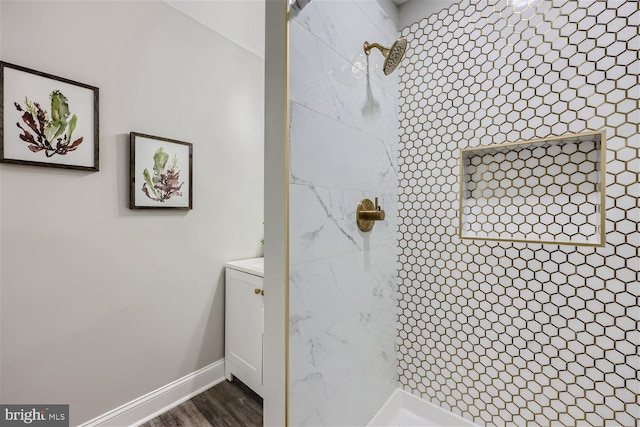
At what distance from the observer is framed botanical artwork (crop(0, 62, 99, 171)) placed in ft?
3.68

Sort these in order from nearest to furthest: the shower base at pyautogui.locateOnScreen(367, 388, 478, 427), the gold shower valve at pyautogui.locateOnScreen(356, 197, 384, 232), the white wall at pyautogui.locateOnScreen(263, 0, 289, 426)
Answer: the white wall at pyautogui.locateOnScreen(263, 0, 289, 426)
the gold shower valve at pyautogui.locateOnScreen(356, 197, 384, 232)
the shower base at pyautogui.locateOnScreen(367, 388, 478, 427)

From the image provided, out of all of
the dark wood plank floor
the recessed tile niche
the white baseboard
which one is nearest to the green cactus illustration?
the white baseboard

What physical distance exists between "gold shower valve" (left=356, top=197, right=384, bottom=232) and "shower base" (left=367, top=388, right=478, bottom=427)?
0.91 metres

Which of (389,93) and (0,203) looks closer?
(0,203)

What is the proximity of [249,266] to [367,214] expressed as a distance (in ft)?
3.41

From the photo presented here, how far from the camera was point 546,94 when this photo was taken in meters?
1.01

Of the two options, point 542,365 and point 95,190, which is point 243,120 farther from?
point 542,365

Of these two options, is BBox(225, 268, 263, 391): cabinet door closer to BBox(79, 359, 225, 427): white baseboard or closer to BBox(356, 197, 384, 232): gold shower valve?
BBox(79, 359, 225, 427): white baseboard

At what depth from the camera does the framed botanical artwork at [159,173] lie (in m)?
1.50

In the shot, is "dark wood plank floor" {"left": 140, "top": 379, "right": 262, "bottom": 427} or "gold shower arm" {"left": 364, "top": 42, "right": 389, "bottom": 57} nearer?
"gold shower arm" {"left": 364, "top": 42, "right": 389, "bottom": 57}

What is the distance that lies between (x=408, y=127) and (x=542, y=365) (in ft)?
3.84

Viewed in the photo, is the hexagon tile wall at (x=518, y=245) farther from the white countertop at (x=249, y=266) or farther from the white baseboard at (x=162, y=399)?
the white baseboard at (x=162, y=399)

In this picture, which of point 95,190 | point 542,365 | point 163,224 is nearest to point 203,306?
point 163,224

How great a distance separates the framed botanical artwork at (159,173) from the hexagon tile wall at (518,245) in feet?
4.43
